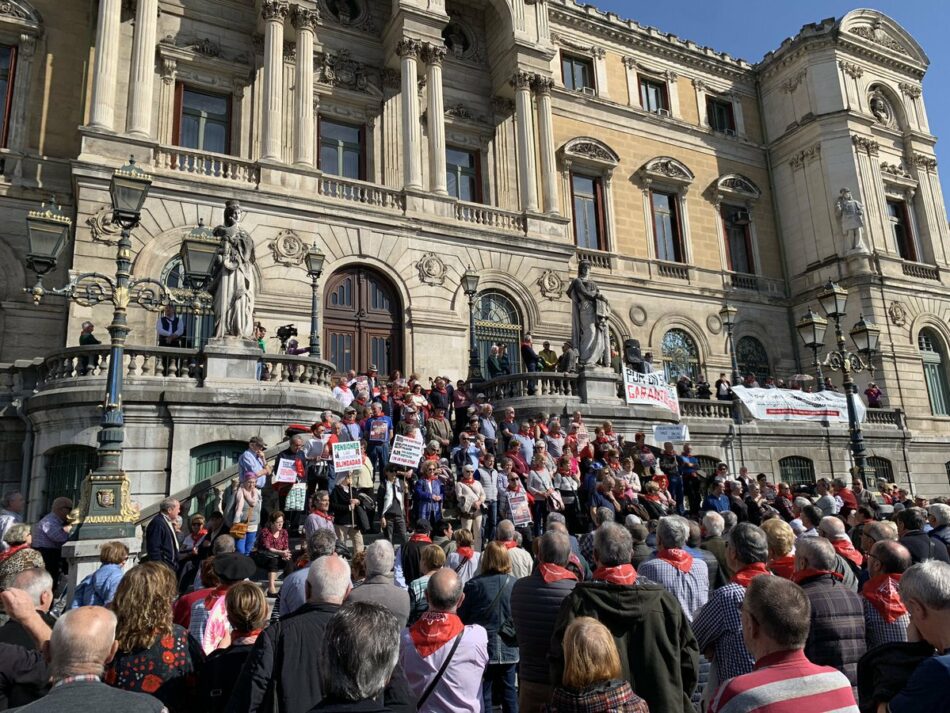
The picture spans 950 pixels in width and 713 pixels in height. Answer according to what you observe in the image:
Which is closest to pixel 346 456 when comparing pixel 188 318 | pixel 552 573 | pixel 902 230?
pixel 552 573

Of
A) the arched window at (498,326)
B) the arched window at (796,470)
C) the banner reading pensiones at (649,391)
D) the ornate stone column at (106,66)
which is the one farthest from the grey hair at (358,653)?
the arched window at (796,470)

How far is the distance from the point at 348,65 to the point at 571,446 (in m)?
16.7

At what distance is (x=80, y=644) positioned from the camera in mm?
2867

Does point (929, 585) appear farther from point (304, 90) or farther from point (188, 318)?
point (304, 90)

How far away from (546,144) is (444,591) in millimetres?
23555

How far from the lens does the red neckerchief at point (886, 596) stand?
14.5 ft

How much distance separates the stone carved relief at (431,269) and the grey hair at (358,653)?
19.7m

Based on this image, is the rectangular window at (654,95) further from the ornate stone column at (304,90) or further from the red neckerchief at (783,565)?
the red neckerchief at (783,565)

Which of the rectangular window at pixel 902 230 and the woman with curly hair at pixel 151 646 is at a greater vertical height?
the rectangular window at pixel 902 230

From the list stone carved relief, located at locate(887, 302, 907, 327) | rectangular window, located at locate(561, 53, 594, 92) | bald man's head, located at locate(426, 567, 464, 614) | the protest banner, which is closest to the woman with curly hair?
bald man's head, located at locate(426, 567, 464, 614)

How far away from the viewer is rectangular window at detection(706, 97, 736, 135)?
32.8 m

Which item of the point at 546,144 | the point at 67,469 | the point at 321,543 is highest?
the point at 546,144

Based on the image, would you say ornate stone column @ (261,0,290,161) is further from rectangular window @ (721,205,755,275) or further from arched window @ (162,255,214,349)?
rectangular window @ (721,205,755,275)

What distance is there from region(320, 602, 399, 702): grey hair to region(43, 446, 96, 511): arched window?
12.7 meters
